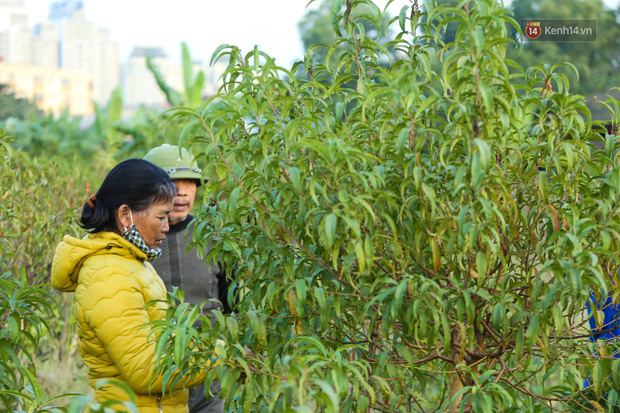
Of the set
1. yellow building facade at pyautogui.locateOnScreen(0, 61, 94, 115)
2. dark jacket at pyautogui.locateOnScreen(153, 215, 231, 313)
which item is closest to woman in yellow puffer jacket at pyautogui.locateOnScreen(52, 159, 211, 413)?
dark jacket at pyautogui.locateOnScreen(153, 215, 231, 313)

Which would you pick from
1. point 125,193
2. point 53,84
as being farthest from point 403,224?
point 53,84

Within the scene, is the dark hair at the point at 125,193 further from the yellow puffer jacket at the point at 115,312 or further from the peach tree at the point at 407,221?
the peach tree at the point at 407,221

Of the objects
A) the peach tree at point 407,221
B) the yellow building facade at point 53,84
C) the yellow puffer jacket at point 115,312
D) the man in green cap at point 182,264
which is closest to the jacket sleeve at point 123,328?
the yellow puffer jacket at point 115,312

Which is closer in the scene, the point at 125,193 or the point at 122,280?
the point at 122,280

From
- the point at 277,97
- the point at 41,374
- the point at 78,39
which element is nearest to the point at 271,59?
the point at 277,97

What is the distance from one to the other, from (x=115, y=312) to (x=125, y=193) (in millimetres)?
469

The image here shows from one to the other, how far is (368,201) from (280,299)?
486 mm

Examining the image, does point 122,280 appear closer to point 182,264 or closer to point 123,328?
point 123,328

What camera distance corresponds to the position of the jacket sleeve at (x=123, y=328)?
231 centimetres

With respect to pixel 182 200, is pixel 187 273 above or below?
below

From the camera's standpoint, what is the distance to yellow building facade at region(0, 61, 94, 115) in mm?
106375

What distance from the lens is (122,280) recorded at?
240 centimetres

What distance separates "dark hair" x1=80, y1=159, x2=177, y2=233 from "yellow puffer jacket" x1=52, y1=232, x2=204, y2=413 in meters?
0.07

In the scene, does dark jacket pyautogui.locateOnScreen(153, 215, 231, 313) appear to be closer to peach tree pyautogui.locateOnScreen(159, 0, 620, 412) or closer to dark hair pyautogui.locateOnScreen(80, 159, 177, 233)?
dark hair pyautogui.locateOnScreen(80, 159, 177, 233)
